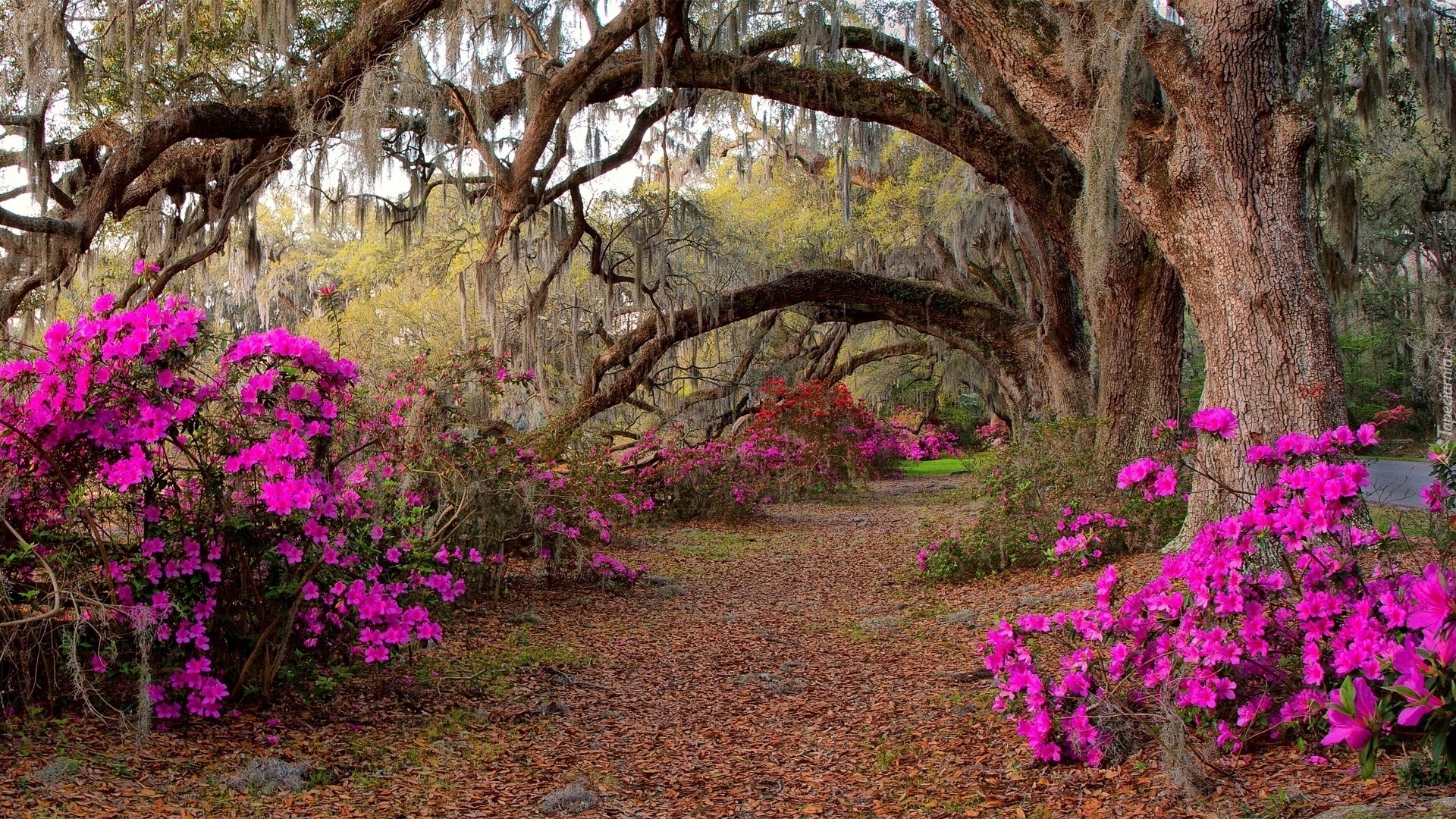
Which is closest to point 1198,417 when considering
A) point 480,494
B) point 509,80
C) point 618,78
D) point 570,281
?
point 480,494

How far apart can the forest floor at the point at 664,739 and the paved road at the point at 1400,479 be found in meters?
5.35

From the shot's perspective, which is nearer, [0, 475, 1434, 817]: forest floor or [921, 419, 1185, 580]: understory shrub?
[0, 475, 1434, 817]: forest floor

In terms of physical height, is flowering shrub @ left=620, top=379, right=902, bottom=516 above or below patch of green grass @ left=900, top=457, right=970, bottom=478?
above

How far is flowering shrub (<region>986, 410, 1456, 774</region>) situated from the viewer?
2.87 meters

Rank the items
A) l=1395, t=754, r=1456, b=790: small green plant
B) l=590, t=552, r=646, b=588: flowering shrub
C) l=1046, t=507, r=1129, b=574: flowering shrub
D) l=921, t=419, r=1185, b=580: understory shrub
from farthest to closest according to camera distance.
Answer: l=590, t=552, r=646, b=588: flowering shrub, l=921, t=419, r=1185, b=580: understory shrub, l=1046, t=507, r=1129, b=574: flowering shrub, l=1395, t=754, r=1456, b=790: small green plant

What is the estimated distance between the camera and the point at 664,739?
4.16 metres

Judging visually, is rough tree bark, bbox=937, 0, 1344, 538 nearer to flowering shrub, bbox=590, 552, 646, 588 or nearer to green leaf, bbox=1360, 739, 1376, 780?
green leaf, bbox=1360, 739, 1376, 780

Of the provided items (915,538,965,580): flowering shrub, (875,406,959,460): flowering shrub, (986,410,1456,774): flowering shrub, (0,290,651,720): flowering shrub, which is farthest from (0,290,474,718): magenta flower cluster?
(875,406,959,460): flowering shrub

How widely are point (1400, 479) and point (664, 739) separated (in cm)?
1182

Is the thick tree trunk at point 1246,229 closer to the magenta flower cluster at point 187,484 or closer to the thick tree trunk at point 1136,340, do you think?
the thick tree trunk at point 1136,340

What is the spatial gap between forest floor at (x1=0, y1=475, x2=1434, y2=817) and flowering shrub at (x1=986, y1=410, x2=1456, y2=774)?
158mm

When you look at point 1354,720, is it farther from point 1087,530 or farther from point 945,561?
point 945,561

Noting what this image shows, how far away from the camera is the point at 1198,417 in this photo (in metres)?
3.35

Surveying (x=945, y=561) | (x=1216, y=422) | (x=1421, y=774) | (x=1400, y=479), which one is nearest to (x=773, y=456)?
(x=945, y=561)
